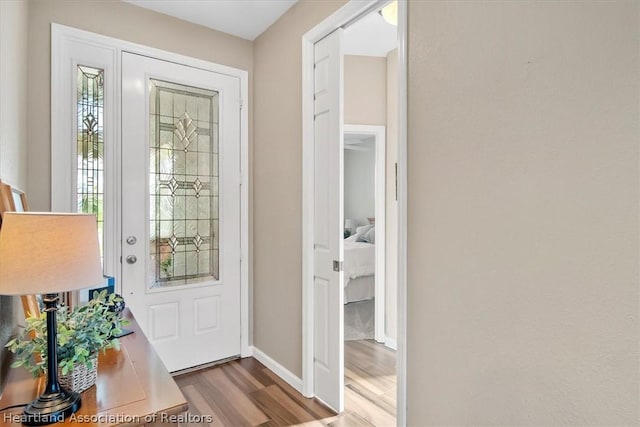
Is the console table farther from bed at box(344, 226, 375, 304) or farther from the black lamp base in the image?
bed at box(344, 226, 375, 304)

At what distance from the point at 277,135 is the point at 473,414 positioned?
218 cm

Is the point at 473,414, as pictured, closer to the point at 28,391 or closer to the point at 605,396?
the point at 605,396

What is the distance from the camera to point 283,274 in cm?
272

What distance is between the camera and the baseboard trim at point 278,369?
99.4 inches

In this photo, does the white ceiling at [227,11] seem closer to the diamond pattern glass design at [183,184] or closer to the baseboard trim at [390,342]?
the diamond pattern glass design at [183,184]

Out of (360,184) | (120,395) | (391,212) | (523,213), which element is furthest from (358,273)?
(120,395)

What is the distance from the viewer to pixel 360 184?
22.5 feet

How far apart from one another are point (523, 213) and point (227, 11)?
2.49m

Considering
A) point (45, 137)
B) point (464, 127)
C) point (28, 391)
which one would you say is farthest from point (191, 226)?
point (464, 127)

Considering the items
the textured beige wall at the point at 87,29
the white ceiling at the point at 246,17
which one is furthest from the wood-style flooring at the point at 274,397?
the white ceiling at the point at 246,17

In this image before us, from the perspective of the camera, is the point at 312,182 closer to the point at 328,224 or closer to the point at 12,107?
the point at 328,224

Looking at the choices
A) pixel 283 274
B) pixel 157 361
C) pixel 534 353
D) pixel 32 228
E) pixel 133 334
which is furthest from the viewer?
pixel 283 274

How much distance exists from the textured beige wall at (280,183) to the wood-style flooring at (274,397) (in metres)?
0.21

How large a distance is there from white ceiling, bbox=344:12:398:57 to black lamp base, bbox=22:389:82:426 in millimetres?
2769
